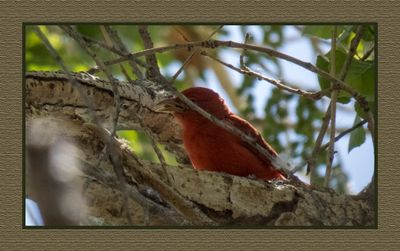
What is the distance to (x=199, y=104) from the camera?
5492mm

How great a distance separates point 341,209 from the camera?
15.1 feet

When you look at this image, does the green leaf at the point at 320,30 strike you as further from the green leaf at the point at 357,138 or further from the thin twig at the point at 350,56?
the green leaf at the point at 357,138

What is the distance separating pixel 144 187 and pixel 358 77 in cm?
141

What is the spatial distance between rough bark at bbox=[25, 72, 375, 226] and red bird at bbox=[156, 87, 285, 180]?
38cm

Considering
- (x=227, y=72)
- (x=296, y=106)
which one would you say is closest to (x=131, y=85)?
(x=296, y=106)

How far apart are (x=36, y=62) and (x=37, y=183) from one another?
3.08m

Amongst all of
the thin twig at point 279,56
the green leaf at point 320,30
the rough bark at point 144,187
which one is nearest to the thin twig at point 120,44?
the thin twig at point 279,56

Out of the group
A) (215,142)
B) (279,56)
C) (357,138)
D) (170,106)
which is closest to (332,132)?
(357,138)

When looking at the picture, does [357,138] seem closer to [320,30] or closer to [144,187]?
[320,30]

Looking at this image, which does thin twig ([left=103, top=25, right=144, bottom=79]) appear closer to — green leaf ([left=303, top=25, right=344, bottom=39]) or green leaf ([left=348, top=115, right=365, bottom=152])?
green leaf ([left=303, top=25, right=344, bottom=39])

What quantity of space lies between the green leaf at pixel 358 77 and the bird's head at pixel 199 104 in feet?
2.91

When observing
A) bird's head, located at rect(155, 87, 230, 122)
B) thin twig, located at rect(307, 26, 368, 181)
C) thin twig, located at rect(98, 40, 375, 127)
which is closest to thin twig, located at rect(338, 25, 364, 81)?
thin twig, located at rect(307, 26, 368, 181)

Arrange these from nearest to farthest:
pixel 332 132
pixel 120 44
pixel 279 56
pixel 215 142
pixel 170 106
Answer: pixel 120 44, pixel 279 56, pixel 332 132, pixel 170 106, pixel 215 142

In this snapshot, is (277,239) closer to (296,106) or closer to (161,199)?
(161,199)
